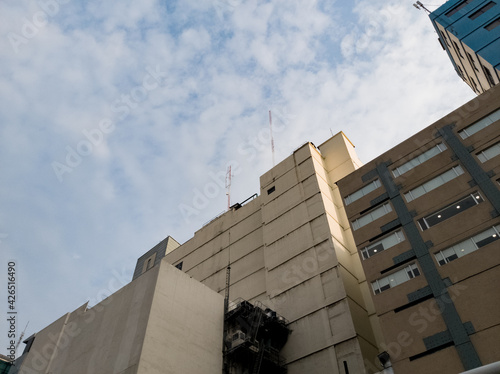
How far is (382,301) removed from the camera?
1101 inches

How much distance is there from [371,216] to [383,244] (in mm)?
3276

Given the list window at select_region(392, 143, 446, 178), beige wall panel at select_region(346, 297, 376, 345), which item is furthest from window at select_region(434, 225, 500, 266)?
beige wall panel at select_region(346, 297, 376, 345)

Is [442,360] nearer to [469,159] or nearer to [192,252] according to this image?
[469,159]

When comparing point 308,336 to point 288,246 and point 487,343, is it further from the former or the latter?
point 487,343

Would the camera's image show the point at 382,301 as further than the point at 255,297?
No

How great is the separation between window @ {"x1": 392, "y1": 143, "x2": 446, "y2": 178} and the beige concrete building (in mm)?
19637

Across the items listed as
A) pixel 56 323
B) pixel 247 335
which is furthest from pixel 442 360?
pixel 56 323

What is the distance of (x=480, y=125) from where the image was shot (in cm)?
3139

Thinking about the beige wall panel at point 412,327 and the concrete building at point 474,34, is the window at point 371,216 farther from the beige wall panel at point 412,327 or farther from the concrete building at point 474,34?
the concrete building at point 474,34

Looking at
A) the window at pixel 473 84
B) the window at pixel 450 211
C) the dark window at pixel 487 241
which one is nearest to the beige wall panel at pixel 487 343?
the dark window at pixel 487 241

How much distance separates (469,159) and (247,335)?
22.5 m

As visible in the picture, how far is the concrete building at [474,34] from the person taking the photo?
5409cm

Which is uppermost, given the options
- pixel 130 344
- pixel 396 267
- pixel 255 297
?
pixel 255 297

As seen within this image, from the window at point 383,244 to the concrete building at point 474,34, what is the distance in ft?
117
